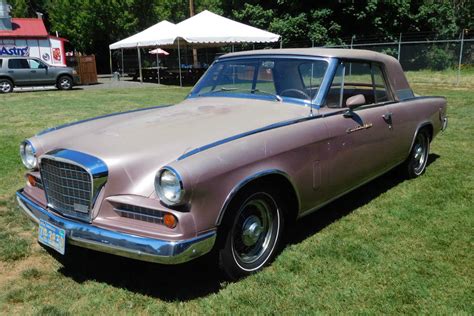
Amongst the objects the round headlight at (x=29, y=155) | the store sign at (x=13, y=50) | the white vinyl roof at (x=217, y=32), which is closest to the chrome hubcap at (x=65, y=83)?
the white vinyl roof at (x=217, y=32)

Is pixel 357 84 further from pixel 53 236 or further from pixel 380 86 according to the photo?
pixel 53 236

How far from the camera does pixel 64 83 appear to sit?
21953mm

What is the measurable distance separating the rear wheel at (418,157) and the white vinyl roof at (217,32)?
15118mm

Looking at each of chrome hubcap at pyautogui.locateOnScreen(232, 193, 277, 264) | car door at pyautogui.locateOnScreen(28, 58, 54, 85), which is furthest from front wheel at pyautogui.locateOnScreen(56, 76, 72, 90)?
chrome hubcap at pyautogui.locateOnScreen(232, 193, 277, 264)

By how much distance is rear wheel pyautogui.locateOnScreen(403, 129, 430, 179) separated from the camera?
5.56m

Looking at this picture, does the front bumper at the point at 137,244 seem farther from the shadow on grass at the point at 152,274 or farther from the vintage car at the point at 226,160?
the shadow on grass at the point at 152,274

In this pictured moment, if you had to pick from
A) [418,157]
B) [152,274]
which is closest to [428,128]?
[418,157]

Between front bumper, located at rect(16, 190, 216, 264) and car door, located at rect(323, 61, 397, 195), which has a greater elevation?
car door, located at rect(323, 61, 397, 195)

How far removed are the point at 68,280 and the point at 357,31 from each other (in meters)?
27.6

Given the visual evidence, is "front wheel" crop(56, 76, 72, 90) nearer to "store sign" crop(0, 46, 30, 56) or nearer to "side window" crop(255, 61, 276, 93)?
"store sign" crop(0, 46, 30, 56)

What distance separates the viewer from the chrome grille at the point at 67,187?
2980 mm

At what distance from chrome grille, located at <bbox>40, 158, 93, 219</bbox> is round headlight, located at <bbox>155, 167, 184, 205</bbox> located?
49cm

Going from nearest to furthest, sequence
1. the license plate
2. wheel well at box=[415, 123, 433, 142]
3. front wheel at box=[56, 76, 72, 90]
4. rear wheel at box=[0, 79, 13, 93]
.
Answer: the license plate → wheel well at box=[415, 123, 433, 142] → rear wheel at box=[0, 79, 13, 93] → front wheel at box=[56, 76, 72, 90]

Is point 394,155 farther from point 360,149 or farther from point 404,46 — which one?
point 404,46
